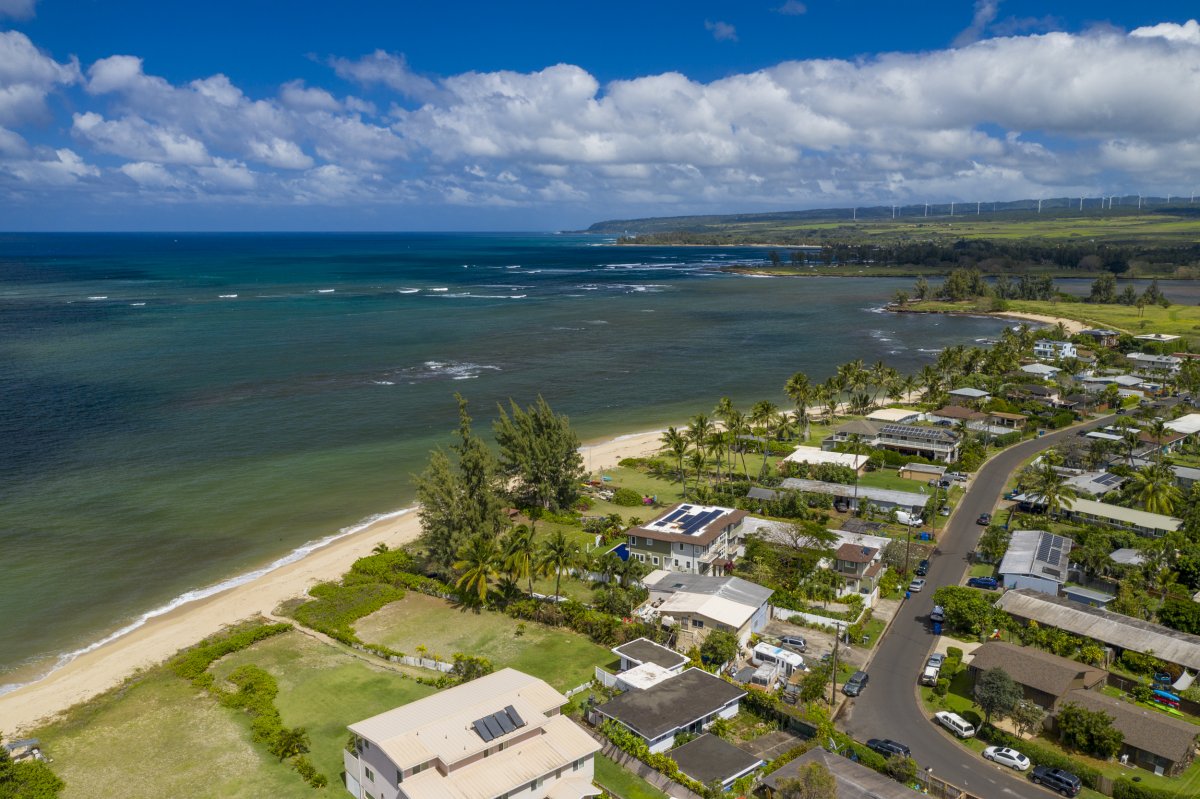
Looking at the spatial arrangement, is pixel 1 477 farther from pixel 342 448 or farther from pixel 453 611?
pixel 453 611

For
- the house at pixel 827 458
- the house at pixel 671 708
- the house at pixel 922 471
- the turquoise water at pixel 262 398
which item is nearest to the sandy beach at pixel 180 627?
the turquoise water at pixel 262 398

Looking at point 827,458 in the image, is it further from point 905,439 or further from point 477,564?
point 477,564

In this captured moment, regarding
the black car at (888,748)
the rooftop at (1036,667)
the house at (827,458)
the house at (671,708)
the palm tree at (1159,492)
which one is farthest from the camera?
the house at (827,458)

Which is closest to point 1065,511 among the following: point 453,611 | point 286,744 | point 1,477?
point 453,611

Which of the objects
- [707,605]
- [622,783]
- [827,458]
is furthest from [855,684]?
[827,458]

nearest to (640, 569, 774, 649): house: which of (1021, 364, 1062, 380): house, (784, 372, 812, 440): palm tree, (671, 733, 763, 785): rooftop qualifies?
(671, 733, 763, 785): rooftop

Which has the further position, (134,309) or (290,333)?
(134,309)

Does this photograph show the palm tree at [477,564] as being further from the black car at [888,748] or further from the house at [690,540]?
the black car at [888,748]
